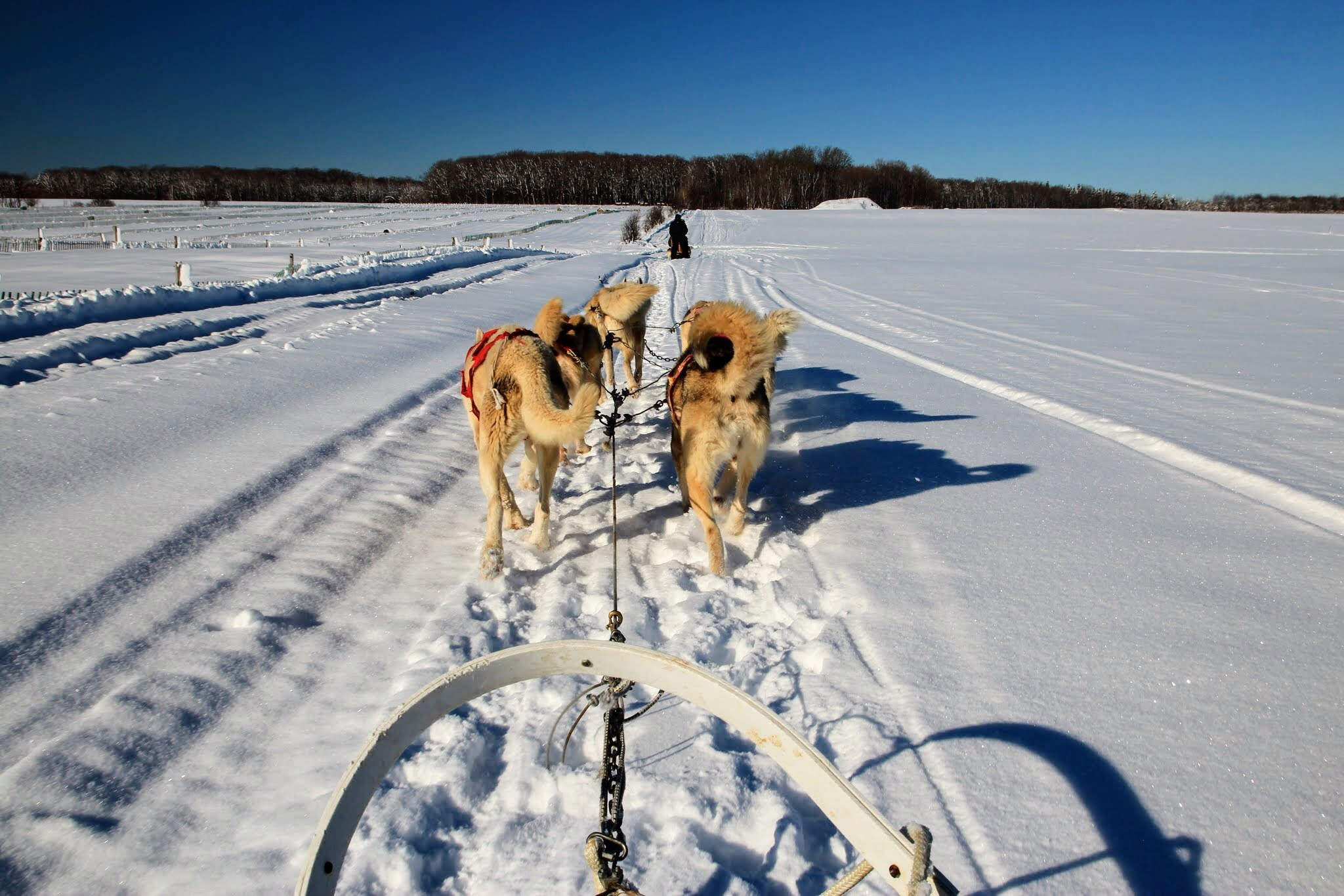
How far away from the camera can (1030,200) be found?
104 metres

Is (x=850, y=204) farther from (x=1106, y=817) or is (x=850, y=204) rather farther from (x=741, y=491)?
(x=1106, y=817)

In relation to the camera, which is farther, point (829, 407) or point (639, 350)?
point (639, 350)

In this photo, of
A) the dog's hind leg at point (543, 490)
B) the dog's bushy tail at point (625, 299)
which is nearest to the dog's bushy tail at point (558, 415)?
the dog's hind leg at point (543, 490)

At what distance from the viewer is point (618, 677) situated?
1.59m

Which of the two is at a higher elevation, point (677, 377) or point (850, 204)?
point (850, 204)

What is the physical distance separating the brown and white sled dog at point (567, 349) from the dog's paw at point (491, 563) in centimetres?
77

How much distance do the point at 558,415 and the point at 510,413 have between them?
1.76ft

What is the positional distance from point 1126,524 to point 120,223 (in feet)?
204

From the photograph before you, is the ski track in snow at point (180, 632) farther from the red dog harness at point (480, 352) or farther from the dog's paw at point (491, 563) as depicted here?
the red dog harness at point (480, 352)

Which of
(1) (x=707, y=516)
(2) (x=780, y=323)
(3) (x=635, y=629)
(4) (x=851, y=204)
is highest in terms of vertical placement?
(4) (x=851, y=204)

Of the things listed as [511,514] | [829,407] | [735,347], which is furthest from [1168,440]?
[511,514]

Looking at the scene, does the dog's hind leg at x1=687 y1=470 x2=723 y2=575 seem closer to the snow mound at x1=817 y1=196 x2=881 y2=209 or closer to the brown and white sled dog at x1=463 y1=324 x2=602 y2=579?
the brown and white sled dog at x1=463 y1=324 x2=602 y2=579

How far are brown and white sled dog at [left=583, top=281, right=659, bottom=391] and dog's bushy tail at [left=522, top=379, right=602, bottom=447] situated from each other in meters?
3.35

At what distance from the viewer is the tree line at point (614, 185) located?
325ft
